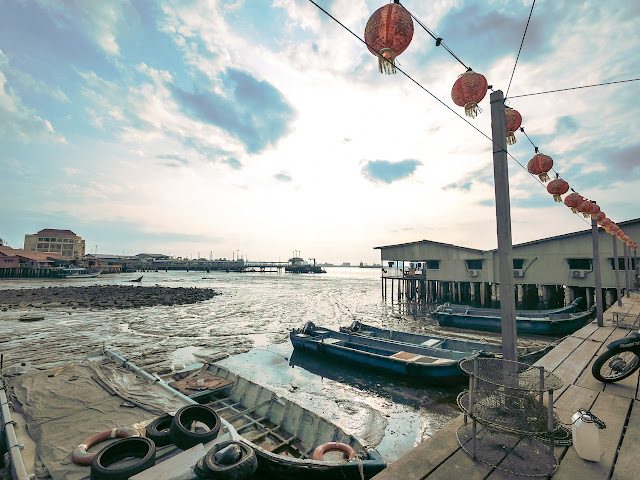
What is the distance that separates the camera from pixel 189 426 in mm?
6047

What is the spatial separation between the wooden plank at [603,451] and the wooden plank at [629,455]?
2.6 inches

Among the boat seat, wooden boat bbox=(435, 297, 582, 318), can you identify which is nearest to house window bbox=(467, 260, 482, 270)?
wooden boat bbox=(435, 297, 582, 318)

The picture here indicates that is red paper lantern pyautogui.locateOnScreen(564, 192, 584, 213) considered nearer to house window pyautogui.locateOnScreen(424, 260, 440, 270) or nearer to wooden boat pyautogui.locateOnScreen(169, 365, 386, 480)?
wooden boat pyautogui.locateOnScreen(169, 365, 386, 480)

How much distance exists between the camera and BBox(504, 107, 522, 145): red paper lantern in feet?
23.0

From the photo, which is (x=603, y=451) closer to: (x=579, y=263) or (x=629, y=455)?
(x=629, y=455)

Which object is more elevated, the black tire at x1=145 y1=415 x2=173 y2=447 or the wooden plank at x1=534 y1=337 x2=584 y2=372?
the wooden plank at x1=534 y1=337 x2=584 y2=372

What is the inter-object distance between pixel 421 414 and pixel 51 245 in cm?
15941

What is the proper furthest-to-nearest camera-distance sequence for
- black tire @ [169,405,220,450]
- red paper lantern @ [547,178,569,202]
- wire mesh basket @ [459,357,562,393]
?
Result: red paper lantern @ [547,178,569,202], black tire @ [169,405,220,450], wire mesh basket @ [459,357,562,393]

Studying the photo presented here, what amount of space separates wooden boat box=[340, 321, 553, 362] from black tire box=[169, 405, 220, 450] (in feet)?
38.1

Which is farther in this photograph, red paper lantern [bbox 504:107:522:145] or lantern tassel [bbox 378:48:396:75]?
red paper lantern [bbox 504:107:522:145]

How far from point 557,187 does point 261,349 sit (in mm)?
18094

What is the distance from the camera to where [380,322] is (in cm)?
2855

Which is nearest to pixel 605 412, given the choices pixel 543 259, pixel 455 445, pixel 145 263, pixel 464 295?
pixel 455 445

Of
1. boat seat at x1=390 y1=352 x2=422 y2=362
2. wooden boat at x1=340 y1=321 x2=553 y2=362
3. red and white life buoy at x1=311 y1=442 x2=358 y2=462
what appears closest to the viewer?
red and white life buoy at x1=311 y1=442 x2=358 y2=462
